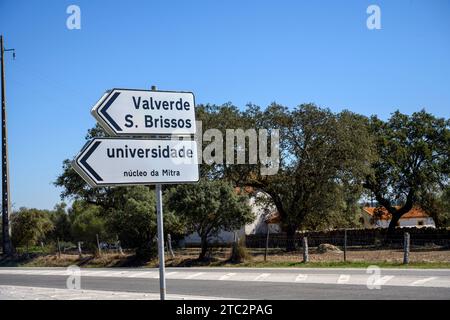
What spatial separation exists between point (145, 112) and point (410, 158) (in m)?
46.0

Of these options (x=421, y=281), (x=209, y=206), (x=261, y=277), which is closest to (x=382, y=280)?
(x=421, y=281)

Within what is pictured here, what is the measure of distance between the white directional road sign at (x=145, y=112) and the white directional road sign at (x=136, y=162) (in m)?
0.15

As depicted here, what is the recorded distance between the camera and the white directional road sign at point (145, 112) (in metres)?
6.13

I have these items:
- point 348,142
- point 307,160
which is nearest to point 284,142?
point 307,160

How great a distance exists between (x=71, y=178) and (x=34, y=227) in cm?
573

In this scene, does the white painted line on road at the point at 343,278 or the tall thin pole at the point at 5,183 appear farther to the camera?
the tall thin pole at the point at 5,183

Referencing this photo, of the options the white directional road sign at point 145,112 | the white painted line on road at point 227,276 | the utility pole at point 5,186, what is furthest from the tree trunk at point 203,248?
the white directional road sign at point 145,112

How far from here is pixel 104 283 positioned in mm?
17156

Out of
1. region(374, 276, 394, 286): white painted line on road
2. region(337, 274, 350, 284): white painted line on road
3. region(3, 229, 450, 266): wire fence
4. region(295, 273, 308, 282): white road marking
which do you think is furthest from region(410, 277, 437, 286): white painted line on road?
region(3, 229, 450, 266): wire fence

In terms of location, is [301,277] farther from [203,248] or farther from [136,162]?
[136,162]

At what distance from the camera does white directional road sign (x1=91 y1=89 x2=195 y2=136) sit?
6133 millimetres

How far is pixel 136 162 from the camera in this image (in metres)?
6.25

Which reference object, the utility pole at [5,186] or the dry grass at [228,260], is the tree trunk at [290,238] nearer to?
the dry grass at [228,260]

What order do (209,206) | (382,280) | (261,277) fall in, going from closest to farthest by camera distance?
(382,280)
(261,277)
(209,206)
